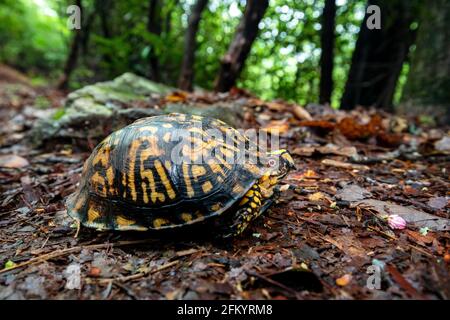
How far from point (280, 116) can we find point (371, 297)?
A: 412 cm

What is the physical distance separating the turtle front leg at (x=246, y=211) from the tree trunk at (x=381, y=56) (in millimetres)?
7074

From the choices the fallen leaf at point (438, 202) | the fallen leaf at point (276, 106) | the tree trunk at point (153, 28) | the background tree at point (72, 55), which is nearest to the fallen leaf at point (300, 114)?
the fallen leaf at point (276, 106)

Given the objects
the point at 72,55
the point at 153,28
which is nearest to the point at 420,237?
the point at 153,28

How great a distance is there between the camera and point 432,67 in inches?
260

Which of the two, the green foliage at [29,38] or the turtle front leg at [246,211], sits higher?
the green foliage at [29,38]

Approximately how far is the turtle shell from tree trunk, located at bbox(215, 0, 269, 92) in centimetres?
456

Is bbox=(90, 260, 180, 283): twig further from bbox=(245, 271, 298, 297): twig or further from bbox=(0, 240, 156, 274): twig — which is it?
bbox=(245, 271, 298, 297): twig

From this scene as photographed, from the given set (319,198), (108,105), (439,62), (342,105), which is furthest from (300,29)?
(319,198)

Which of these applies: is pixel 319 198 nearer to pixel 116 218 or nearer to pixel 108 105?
pixel 116 218

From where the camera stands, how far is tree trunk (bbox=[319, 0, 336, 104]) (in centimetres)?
805

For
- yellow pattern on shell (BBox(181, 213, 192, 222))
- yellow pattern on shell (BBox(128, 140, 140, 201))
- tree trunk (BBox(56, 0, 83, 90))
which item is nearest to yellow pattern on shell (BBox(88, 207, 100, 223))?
yellow pattern on shell (BBox(128, 140, 140, 201))

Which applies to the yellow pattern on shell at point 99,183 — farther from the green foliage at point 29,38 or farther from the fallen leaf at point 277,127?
the green foliage at point 29,38

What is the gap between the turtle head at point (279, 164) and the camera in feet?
9.54

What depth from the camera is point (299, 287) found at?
2.23 meters
